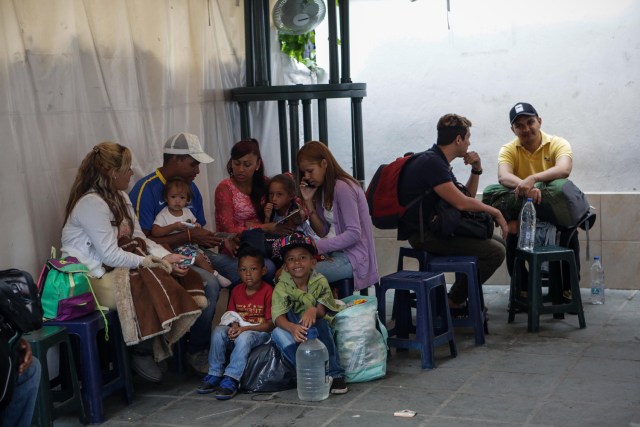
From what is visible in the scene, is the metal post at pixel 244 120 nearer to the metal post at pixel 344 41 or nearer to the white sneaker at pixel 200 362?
the metal post at pixel 344 41

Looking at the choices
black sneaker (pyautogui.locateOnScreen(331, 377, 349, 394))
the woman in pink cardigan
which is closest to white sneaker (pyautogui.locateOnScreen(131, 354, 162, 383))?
black sneaker (pyautogui.locateOnScreen(331, 377, 349, 394))

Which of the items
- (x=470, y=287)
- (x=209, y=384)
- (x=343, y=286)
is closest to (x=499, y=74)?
(x=470, y=287)

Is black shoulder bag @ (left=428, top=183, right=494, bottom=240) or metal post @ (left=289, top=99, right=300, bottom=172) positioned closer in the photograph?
black shoulder bag @ (left=428, top=183, right=494, bottom=240)

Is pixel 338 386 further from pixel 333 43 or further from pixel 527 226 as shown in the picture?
pixel 333 43

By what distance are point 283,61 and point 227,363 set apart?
3.28m

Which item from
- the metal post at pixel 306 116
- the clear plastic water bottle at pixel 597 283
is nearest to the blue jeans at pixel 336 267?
the metal post at pixel 306 116

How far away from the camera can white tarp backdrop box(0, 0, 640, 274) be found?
5105mm

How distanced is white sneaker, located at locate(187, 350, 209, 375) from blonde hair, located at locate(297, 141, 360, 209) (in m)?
1.21

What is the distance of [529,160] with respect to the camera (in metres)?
7.22

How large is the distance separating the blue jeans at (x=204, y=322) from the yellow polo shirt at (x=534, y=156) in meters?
2.75

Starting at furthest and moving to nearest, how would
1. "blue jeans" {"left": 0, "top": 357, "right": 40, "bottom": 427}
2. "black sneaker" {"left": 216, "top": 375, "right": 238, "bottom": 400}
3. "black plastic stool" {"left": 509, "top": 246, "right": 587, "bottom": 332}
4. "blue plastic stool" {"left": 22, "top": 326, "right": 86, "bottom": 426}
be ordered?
"black plastic stool" {"left": 509, "top": 246, "right": 587, "bottom": 332} → "black sneaker" {"left": 216, "top": 375, "right": 238, "bottom": 400} → "blue plastic stool" {"left": 22, "top": 326, "right": 86, "bottom": 426} → "blue jeans" {"left": 0, "top": 357, "right": 40, "bottom": 427}

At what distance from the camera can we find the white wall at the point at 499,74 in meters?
7.78

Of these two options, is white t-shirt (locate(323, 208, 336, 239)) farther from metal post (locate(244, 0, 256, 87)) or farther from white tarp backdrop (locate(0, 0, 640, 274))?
metal post (locate(244, 0, 256, 87))

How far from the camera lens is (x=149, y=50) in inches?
244
